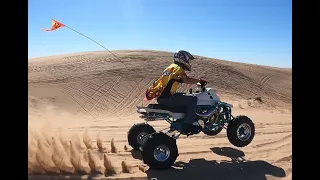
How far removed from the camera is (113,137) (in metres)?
9.84

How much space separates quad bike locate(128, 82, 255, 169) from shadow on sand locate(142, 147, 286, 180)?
226mm

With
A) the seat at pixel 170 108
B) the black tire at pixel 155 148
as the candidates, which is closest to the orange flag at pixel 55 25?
the seat at pixel 170 108

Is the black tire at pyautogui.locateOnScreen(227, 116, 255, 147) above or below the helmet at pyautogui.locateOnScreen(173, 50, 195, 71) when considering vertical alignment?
below

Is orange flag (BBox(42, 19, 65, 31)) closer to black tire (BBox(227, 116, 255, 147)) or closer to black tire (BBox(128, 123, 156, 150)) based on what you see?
black tire (BBox(128, 123, 156, 150))

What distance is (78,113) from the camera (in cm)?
1697

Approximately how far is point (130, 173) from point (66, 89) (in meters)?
15.2

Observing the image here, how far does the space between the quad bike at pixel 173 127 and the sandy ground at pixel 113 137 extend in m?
0.28

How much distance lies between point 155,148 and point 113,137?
381cm

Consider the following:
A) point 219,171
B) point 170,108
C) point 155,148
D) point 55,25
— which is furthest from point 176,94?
point 55,25

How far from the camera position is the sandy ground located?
20.4ft

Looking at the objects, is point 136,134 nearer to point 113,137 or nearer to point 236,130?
point 236,130

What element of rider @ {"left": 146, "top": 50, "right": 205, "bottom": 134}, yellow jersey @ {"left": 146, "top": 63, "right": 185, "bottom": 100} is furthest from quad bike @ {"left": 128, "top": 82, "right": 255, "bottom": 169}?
yellow jersey @ {"left": 146, "top": 63, "right": 185, "bottom": 100}

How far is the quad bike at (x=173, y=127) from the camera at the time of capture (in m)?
6.24

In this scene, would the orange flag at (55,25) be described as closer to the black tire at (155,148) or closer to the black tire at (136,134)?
the black tire at (155,148)
